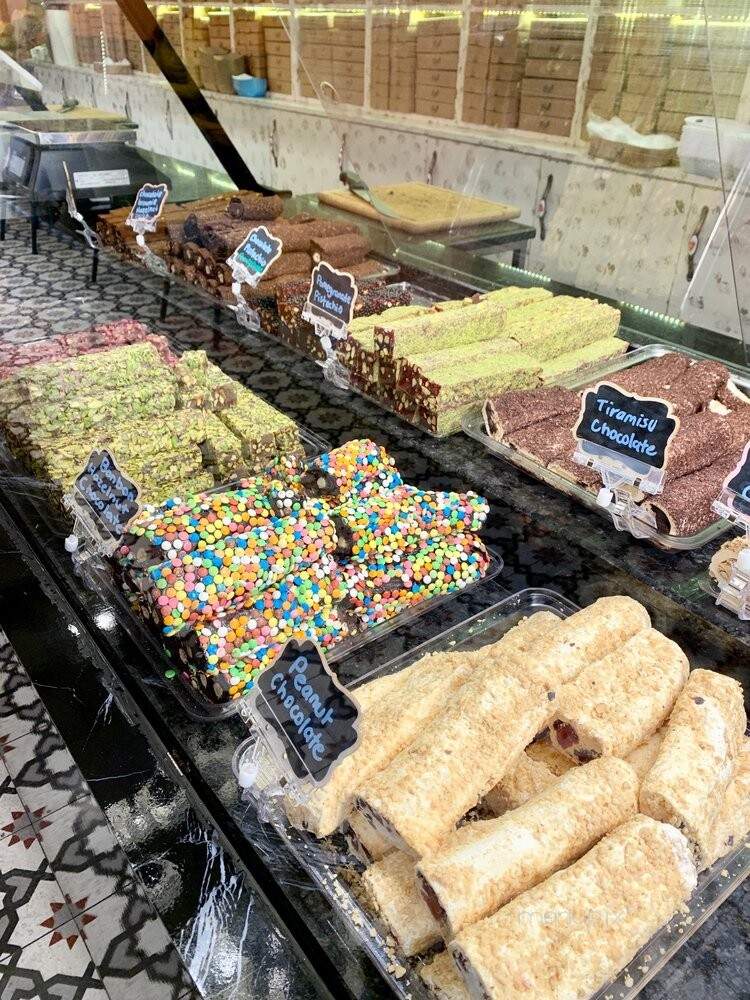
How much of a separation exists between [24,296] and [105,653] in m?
2.51

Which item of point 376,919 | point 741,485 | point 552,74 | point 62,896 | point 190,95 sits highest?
point 552,74

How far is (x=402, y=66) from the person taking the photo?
561 cm

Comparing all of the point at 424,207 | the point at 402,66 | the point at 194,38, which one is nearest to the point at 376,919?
the point at 424,207

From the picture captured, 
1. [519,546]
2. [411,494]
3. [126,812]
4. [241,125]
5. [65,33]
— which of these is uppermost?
[65,33]

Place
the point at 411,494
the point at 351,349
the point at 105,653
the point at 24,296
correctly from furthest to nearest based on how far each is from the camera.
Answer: the point at 24,296 → the point at 351,349 → the point at 411,494 → the point at 105,653

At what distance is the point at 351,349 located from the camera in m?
2.95

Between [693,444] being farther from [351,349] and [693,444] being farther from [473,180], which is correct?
[473,180]

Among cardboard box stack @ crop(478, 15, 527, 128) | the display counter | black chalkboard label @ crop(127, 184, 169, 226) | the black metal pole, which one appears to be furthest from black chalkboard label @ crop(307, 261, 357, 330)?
cardboard box stack @ crop(478, 15, 527, 128)

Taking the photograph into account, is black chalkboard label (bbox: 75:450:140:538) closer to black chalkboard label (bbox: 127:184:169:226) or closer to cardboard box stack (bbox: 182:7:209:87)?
black chalkboard label (bbox: 127:184:169:226)

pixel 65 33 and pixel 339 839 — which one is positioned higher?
pixel 65 33

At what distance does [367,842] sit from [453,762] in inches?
9.0

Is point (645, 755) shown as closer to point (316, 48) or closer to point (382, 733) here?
point (382, 733)

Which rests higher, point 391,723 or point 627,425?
point 627,425

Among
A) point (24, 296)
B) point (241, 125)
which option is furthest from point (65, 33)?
point (24, 296)
